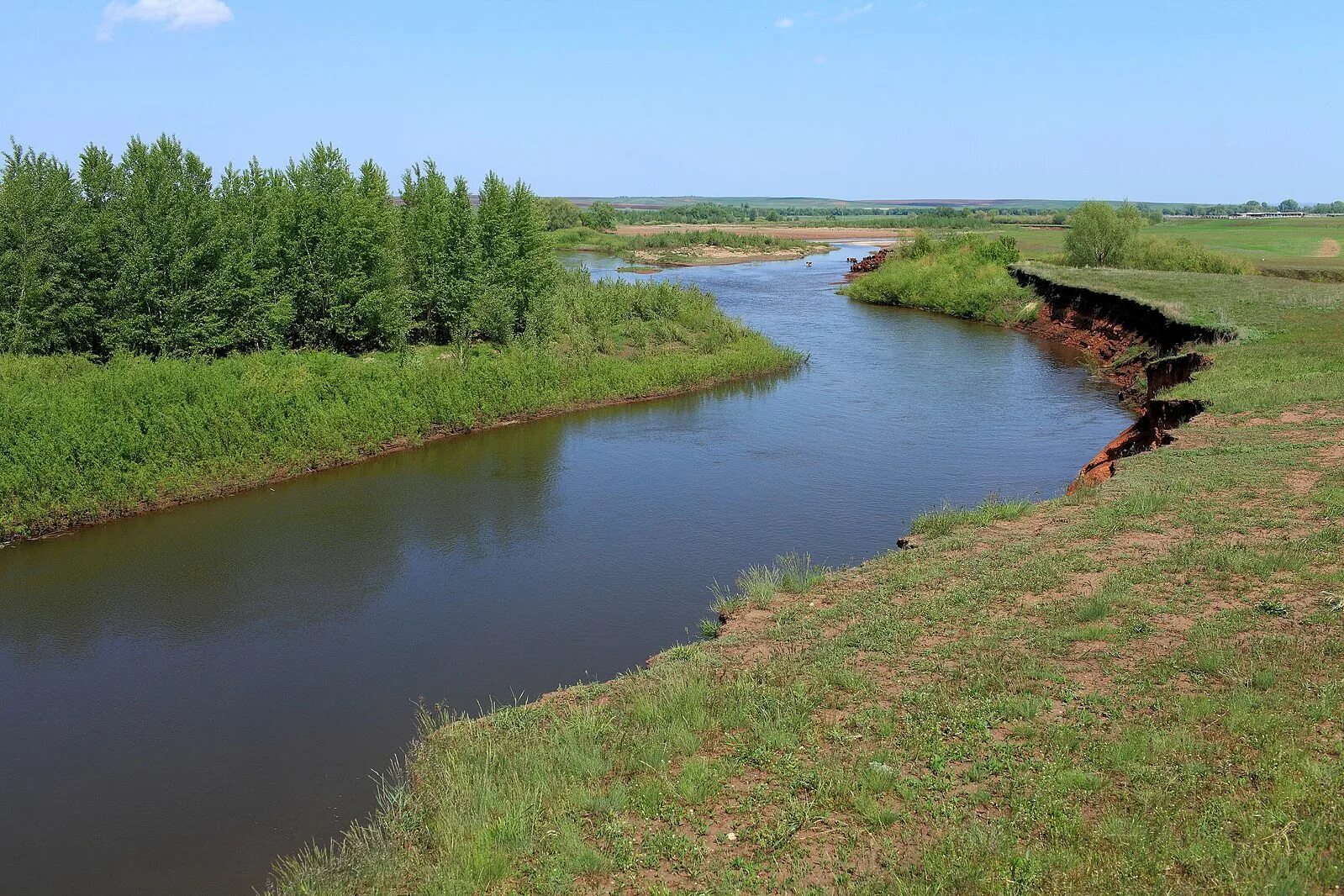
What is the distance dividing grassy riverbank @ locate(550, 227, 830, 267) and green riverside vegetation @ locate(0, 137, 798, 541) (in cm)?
5676

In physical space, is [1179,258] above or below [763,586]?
above

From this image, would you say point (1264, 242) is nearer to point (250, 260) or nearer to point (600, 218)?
point (600, 218)

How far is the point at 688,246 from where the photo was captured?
99.9 m

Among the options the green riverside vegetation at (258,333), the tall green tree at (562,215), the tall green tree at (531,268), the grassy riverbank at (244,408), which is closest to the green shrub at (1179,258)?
the green riverside vegetation at (258,333)

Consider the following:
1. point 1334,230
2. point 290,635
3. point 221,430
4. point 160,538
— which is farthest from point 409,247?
point 1334,230

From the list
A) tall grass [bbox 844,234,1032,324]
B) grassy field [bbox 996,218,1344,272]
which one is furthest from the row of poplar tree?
grassy field [bbox 996,218,1344,272]

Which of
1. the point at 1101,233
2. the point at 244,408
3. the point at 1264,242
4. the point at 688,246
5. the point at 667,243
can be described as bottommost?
the point at 244,408

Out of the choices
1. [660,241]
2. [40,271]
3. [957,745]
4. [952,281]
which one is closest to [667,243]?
[660,241]

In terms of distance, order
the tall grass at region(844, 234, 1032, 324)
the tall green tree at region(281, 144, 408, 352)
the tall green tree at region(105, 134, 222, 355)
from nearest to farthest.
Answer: the tall green tree at region(105, 134, 222, 355), the tall green tree at region(281, 144, 408, 352), the tall grass at region(844, 234, 1032, 324)

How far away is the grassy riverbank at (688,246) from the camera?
92.8 meters

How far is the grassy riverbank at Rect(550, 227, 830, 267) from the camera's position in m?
92.8

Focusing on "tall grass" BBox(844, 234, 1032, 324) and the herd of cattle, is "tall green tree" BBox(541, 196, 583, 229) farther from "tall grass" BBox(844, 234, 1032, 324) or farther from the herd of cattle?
"tall grass" BBox(844, 234, 1032, 324)

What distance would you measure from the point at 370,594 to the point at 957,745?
34.4 feet

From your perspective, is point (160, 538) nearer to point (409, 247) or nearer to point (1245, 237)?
point (409, 247)
